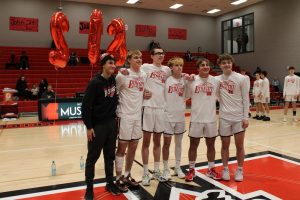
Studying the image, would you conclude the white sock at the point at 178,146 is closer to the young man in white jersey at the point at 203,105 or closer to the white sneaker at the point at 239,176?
the young man in white jersey at the point at 203,105

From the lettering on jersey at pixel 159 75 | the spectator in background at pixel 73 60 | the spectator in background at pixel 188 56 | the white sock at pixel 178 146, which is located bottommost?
the white sock at pixel 178 146

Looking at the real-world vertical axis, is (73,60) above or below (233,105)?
above

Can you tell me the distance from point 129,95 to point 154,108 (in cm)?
43

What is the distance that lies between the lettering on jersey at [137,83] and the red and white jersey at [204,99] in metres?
0.79

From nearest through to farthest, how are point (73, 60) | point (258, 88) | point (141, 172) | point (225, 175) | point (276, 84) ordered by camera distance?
1. point (225, 175)
2. point (141, 172)
3. point (258, 88)
4. point (73, 60)
5. point (276, 84)

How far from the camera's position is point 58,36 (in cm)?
526

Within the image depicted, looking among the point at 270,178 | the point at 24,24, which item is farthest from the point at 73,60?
the point at 270,178

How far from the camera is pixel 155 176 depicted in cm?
411

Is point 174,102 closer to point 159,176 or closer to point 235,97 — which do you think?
point 235,97

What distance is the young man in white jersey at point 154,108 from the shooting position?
12.6 feet

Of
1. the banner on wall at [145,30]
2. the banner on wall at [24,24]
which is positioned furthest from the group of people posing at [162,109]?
the banner on wall at [145,30]

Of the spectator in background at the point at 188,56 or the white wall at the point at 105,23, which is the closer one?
the white wall at the point at 105,23

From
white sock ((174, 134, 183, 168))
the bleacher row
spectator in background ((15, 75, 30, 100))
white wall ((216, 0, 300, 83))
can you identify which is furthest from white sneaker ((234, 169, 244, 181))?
white wall ((216, 0, 300, 83))

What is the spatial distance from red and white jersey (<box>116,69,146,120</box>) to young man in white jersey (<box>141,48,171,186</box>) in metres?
0.21
